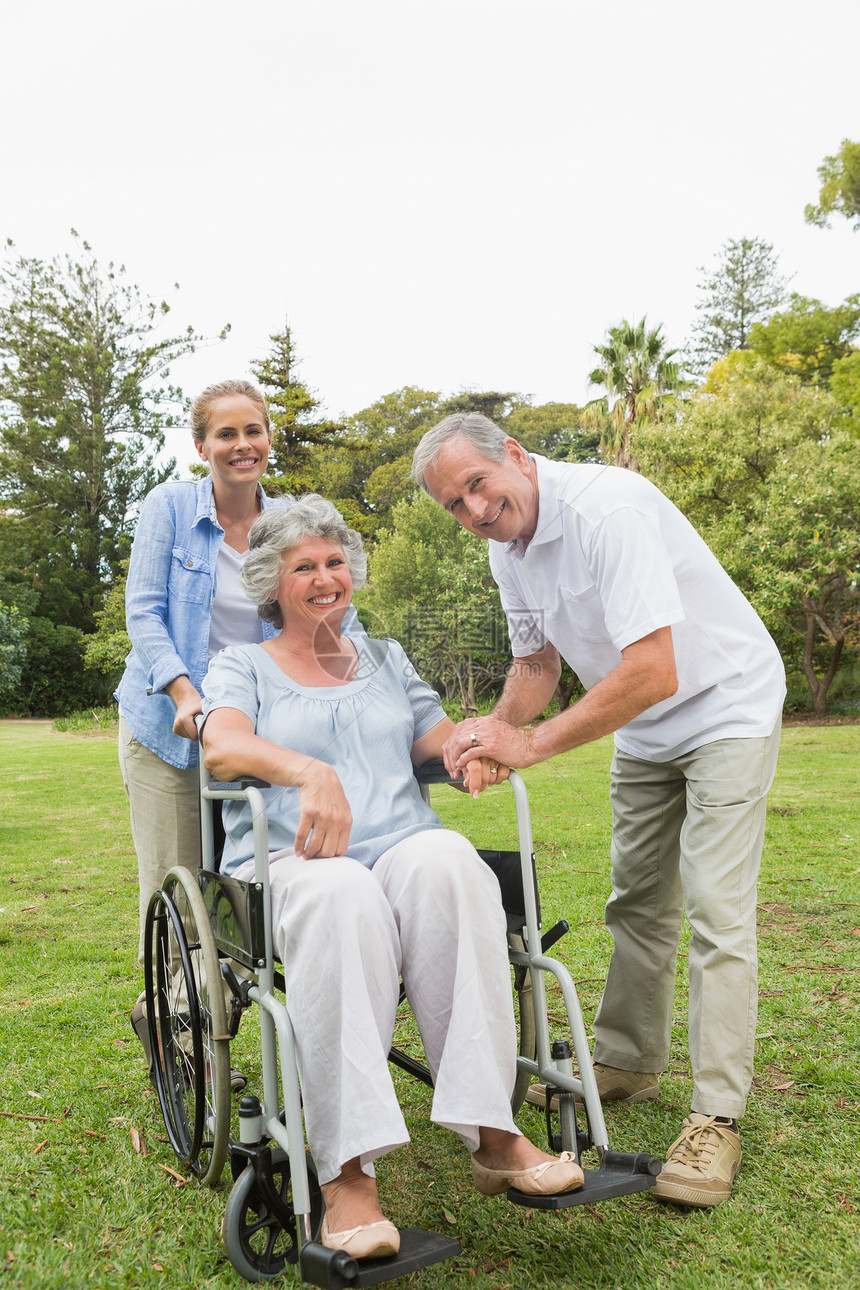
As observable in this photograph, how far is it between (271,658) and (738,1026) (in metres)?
1.21

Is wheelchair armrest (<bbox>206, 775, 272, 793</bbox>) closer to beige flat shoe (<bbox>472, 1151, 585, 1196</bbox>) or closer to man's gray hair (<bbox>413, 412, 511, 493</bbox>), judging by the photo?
man's gray hair (<bbox>413, 412, 511, 493</bbox>)

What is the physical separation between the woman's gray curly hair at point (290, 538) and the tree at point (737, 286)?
2.39ft

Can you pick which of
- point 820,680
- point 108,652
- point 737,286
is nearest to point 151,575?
point 737,286

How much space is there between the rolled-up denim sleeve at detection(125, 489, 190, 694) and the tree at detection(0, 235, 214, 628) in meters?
2.07

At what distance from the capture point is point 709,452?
935 cm

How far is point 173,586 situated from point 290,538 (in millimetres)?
563

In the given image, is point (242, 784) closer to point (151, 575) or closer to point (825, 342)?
point (151, 575)

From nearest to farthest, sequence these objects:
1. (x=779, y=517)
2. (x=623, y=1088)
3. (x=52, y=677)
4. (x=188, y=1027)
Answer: (x=188, y=1027) < (x=623, y=1088) < (x=779, y=517) < (x=52, y=677)

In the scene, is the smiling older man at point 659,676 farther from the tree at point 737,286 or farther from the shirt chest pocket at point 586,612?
the tree at point 737,286

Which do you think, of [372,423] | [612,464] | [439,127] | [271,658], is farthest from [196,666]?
[439,127]

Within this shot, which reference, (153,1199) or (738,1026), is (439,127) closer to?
(738,1026)

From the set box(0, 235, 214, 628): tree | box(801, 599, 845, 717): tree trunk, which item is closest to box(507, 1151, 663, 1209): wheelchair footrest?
box(801, 599, 845, 717): tree trunk

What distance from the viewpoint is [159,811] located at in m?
2.48

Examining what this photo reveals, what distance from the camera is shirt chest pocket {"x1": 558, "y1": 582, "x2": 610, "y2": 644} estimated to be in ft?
6.44
